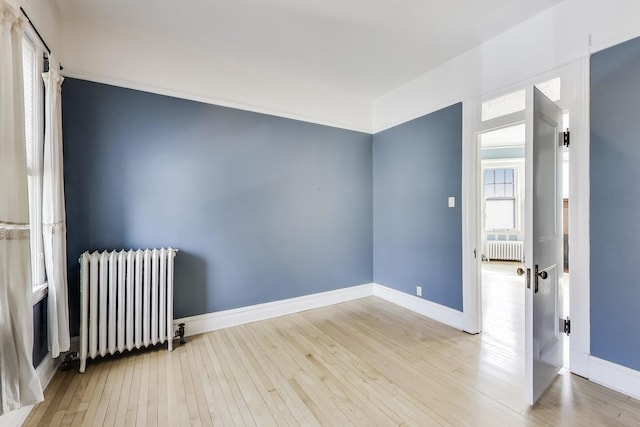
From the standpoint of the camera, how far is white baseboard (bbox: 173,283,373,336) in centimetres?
280

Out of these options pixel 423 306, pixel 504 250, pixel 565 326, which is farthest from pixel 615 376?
pixel 504 250

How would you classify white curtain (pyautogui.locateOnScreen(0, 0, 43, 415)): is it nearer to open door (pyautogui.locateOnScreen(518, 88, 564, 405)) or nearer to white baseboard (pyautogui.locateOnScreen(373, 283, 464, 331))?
open door (pyautogui.locateOnScreen(518, 88, 564, 405))

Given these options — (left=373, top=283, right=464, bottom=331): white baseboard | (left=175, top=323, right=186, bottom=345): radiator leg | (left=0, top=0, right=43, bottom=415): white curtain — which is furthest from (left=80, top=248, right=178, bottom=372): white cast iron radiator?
A: (left=373, top=283, right=464, bottom=331): white baseboard

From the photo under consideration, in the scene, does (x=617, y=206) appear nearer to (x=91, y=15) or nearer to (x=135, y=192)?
(x=135, y=192)

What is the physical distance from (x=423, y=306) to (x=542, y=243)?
5.56ft

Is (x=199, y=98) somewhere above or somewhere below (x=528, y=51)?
below

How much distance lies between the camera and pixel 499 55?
2.54m

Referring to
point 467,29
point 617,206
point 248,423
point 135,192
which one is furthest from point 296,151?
point 617,206

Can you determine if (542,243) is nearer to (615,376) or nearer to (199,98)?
(615,376)

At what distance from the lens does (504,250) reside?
6.64 m

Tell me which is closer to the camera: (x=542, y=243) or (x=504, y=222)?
(x=542, y=243)

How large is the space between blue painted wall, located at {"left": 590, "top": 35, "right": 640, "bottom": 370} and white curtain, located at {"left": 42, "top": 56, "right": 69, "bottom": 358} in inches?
154

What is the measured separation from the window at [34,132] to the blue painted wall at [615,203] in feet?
13.0

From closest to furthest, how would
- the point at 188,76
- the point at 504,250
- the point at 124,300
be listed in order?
the point at 124,300
the point at 188,76
the point at 504,250
